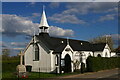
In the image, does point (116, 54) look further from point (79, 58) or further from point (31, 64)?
point (31, 64)

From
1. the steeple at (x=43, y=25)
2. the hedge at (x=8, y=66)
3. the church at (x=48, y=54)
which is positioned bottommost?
the hedge at (x=8, y=66)

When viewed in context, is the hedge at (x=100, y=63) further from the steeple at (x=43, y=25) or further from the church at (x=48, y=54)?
the steeple at (x=43, y=25)

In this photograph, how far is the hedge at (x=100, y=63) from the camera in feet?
92.1

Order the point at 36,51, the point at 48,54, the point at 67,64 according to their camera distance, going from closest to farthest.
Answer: the point at 48,54
the point at 67,64
the point at 36,51

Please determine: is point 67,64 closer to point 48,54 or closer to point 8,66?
point 48,54

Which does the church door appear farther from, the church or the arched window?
the arched window

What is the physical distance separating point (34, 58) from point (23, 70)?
655 cm

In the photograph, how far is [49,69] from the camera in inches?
1069

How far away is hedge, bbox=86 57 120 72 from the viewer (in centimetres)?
2806

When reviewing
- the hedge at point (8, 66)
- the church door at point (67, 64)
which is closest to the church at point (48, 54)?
the church door at point (67, 64)

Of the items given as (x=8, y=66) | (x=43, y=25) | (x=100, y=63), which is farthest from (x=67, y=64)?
(x=8, y=66)

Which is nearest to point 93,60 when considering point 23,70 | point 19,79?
point 23,70

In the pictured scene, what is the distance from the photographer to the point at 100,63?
30250 millimetres

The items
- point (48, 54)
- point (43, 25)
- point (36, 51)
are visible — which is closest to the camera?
point (48, 54)
